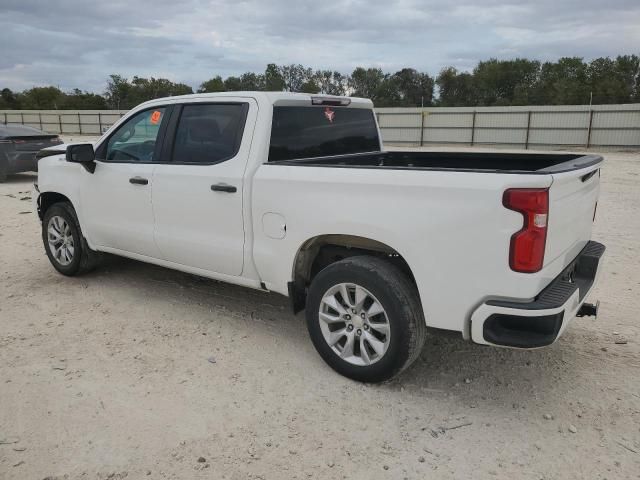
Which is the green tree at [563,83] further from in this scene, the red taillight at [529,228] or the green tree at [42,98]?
the green tree at [42,98]

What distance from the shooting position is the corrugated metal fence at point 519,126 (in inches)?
1050

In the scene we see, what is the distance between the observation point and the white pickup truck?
9.49 ft

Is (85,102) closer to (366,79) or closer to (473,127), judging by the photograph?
(366,79)

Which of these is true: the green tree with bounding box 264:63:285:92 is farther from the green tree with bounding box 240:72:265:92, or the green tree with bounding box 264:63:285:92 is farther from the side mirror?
the side mirror

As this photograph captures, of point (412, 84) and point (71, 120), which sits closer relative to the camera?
point (71, 120)

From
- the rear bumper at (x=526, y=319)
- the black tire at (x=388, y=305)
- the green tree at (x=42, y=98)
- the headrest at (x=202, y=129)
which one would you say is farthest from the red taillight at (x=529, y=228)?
the green tree at (x=42, y=98)

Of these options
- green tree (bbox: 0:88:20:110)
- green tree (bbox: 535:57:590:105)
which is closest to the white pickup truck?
green tree (bbox: 535:57:590:105)

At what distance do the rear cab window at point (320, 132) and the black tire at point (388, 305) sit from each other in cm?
108

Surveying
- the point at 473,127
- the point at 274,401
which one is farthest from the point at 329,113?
the point at 473,127

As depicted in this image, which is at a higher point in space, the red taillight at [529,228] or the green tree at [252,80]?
the green tree at [252,80]

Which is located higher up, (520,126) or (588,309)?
(520,126)

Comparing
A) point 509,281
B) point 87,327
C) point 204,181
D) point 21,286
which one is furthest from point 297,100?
point 21,286

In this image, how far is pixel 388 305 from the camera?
3281mm

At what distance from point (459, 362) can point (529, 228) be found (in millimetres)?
1495
